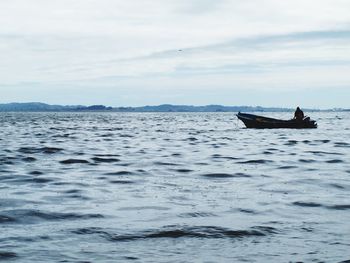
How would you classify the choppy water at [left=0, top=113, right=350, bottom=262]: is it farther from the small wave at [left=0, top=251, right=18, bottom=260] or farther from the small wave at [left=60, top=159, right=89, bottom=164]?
the small wave at [left=60, top=159, right=89, bottom=164]

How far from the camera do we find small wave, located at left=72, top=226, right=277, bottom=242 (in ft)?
25.5

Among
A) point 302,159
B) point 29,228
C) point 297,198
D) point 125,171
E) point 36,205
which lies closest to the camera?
point 29,228

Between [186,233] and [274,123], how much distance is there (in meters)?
41.9

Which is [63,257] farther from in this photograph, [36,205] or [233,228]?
[36,205]

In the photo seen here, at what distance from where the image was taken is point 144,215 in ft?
31.0

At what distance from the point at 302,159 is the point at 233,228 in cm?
1330

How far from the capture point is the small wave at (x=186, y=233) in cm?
776

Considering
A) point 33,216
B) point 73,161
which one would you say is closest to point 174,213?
point 33,216

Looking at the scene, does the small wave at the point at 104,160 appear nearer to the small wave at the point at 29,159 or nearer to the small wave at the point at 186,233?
the small wave at the point at 29,159

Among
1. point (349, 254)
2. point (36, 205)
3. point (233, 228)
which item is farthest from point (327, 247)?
point (36, 205)

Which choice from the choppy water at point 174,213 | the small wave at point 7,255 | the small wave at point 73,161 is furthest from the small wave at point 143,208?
the small wave at point 73,161

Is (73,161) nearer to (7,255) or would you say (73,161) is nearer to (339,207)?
(339,207)

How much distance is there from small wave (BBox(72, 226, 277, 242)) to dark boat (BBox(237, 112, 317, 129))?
40310 mm

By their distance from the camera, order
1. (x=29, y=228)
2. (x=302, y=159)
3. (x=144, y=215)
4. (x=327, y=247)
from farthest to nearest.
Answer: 1. (x=302, y=159)
2. (x=144, y=215)
3. (x=29, y=228)
4. (x=327, y=247)
